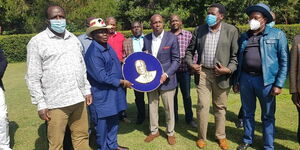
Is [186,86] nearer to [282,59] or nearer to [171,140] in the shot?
[171,140]

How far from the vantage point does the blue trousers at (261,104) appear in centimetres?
413

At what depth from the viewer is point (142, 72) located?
4676mm

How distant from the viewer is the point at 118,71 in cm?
438

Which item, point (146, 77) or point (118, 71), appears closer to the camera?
point (118, 71)

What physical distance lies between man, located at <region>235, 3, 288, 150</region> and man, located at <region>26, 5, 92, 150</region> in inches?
96.5

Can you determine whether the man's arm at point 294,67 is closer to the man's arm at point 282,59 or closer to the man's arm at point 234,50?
the man's arm at point 282,59

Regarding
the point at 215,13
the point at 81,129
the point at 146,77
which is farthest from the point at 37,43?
the point at 215,13

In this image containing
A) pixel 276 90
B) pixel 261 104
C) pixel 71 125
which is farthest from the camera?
pixel 261 104

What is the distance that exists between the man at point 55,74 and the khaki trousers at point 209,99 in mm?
1974

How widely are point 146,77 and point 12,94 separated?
21.4 ft

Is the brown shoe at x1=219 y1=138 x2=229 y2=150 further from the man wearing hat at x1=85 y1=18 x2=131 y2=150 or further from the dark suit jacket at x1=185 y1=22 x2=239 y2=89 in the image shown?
the man wearing hat at x1=85 y1=18 x2=131 y2=150

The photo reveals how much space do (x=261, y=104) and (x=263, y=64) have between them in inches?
25.8

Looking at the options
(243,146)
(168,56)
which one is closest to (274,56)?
(243,146)

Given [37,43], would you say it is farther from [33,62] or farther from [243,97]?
[243,97]
